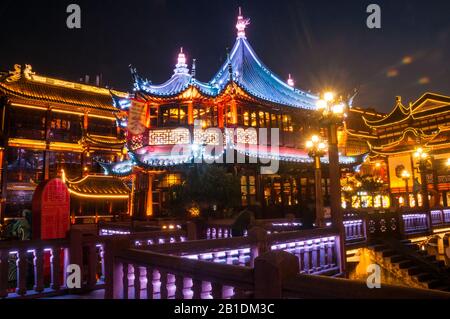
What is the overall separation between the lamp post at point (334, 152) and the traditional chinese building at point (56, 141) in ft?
62.9

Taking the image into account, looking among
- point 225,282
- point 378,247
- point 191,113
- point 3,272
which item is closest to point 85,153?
point 191,113

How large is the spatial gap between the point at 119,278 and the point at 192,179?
886 cm

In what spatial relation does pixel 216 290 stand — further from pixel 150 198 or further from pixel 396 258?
pixel 150 198

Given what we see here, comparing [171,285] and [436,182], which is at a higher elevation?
[436,182]

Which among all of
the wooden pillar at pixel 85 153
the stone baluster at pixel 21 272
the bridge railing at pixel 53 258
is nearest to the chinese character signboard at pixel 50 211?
the bridge railing at pixel 53 258

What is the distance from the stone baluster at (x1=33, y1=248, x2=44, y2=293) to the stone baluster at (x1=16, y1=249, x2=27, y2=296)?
0.22 meters

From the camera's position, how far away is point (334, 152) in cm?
1006

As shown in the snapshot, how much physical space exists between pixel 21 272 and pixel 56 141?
2833cm

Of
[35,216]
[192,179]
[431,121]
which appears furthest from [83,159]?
[431,121]

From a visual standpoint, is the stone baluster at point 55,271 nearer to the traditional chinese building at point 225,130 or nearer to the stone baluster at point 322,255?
the stone baluster at point 322,255

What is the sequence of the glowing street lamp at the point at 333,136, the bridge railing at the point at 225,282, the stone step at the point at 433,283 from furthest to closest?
the stone step at the point at 433,283
the glowing street lamp at the point at 333,136
the bridge railing at the point at 225,282

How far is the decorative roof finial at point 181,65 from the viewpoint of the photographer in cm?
2366

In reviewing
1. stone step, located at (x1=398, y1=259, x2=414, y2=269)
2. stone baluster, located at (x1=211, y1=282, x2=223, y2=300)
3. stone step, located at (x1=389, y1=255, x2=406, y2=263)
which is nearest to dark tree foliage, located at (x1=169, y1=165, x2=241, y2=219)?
stone step, located at (x1=389, y1=255, x2=406, y2=263)
